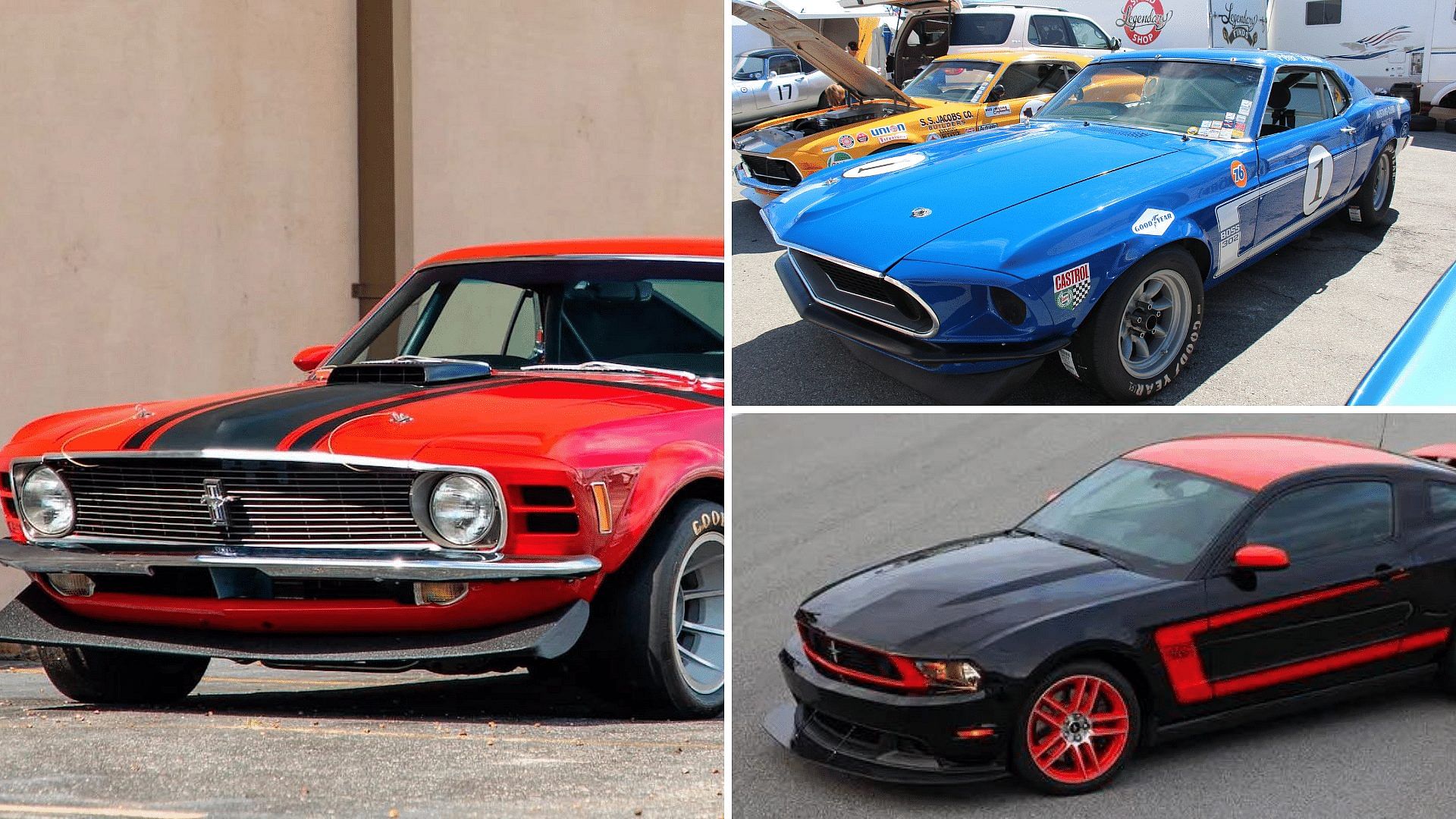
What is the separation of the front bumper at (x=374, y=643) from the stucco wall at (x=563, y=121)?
6377mm

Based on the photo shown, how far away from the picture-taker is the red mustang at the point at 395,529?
3619 millimetres

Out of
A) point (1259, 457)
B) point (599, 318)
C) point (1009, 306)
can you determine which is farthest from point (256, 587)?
point (1259, 457)

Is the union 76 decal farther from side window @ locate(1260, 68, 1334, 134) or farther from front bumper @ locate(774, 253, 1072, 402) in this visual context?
side window @ locate(1260, 68, 1334, 134)

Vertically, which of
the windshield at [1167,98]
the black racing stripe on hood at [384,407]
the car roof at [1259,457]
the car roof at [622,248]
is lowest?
the car roof at [1259,457]

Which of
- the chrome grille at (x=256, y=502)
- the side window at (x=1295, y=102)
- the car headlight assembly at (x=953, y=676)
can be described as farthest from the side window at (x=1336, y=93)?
the chrome grille at (x=256, y=502)

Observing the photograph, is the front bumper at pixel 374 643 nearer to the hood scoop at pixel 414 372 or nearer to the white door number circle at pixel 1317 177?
the hood scoop at pixel 414 372

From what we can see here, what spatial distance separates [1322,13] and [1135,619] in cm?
1546

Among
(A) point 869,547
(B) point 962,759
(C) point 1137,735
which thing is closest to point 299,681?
(A) point 869,547

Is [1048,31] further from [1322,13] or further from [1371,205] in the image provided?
[1371,205]

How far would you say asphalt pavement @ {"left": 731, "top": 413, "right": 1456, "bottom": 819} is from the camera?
11.6ft

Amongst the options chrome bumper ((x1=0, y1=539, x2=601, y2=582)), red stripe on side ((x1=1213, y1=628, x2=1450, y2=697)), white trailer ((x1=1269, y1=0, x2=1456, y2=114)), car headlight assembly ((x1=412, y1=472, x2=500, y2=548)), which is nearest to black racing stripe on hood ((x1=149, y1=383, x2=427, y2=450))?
chrome bumper ((x1=0, y1=539, x2=601, y2=582))

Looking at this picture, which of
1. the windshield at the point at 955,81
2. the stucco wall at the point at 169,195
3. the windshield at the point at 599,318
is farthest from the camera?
the windshield at the point at 955,81

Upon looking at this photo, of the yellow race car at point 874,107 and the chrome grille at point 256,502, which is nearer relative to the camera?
the chrome grille at point 256,502

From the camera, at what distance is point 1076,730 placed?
12.1ft
